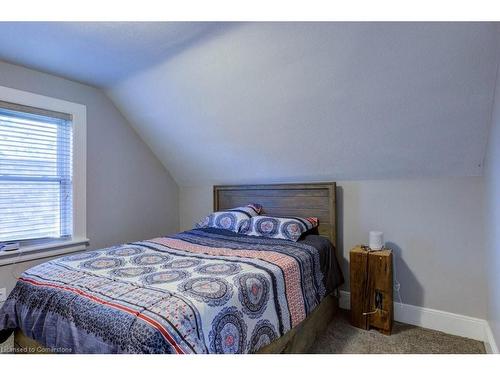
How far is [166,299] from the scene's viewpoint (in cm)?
120

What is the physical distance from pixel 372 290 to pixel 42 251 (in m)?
2.83

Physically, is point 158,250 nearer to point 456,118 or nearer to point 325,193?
point 325,193

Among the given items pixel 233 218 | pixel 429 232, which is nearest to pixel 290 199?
pixel 233 218

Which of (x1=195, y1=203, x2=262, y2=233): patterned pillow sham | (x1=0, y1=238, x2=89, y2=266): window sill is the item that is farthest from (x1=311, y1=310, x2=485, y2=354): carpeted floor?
(x1=0, y1=238, x2=89, y2=266): window sill

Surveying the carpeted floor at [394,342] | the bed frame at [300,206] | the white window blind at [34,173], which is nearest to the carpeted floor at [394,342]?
the carpeted floor at [394,342]

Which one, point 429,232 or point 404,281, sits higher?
point 429,232

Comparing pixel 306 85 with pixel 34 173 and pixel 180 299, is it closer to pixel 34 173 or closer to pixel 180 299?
pixel 180 299

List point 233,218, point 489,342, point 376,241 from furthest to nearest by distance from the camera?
point 233,218 < point 376,241 < point 489,342

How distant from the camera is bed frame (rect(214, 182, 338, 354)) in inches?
72.8

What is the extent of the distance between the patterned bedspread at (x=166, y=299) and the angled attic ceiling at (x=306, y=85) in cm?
104

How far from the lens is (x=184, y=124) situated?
9.49ft

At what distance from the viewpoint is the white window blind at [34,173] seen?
7.63ft

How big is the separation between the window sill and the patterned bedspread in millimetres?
871
